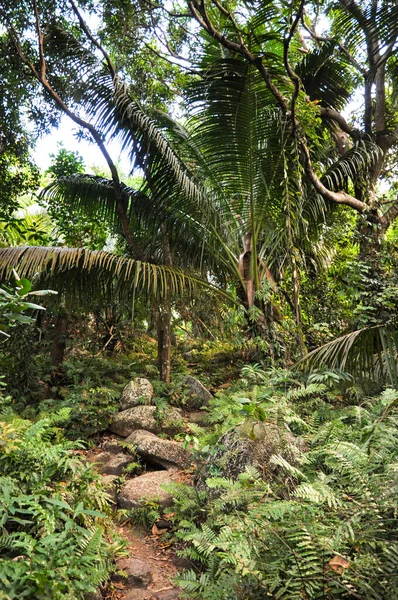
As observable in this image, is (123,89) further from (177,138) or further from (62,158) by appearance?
(62,158)

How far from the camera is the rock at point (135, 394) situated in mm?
5602

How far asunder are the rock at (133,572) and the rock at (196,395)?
3.21 meters

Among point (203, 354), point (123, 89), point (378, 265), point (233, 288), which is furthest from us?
Answer: point (203, 354)

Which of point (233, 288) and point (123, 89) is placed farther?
point (233, 288)

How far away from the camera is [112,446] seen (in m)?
4.97

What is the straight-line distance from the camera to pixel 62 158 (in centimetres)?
720

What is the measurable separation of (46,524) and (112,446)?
104 inches

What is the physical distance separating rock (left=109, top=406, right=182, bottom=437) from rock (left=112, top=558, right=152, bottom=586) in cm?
211

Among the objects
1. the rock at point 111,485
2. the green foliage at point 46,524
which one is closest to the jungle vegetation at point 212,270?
the green foliage at point 46,524

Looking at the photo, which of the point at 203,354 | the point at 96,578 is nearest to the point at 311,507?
the point at 96,578

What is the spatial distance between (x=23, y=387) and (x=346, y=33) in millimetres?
6468

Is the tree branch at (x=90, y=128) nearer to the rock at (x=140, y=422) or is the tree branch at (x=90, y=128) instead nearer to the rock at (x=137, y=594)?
the rock at (x=140, y=422)

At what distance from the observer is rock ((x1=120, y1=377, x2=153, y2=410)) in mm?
5602

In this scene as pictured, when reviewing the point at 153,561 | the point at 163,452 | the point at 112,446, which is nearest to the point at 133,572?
the point at 153,561
